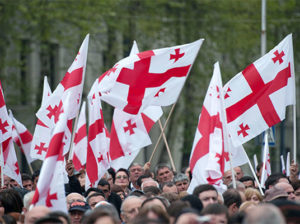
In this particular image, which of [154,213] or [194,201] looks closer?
[154,213]

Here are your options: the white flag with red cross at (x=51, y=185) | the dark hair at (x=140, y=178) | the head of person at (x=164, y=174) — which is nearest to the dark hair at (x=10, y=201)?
the white flag with red cross at (x=51, y=185)

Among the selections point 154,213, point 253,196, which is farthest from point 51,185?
point 253,196

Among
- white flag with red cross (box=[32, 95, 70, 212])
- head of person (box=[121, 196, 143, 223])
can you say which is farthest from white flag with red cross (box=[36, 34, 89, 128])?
white flag with red cross (box=[32, 95, 70, 212])

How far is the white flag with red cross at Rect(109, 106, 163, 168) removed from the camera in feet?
44.8

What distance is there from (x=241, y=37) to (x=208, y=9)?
1.63 meters

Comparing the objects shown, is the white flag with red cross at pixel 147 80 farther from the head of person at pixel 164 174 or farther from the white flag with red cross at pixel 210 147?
the head of person at pixel 164 174

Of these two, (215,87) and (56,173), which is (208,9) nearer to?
(215,87)

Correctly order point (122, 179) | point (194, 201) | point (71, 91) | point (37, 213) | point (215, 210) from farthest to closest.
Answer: point (122, 179)
point (71, 91)
point (194, 201)
point (215, 210)
point (37, 213)

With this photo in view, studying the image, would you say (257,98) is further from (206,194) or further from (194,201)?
(194,201)

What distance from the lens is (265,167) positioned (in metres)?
15.4

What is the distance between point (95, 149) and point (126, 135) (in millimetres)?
943

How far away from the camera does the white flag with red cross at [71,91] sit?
503 inches

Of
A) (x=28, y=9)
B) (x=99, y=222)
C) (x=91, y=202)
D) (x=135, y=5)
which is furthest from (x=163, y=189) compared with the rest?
(x=135, y=5)

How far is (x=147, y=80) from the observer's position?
13.4m
